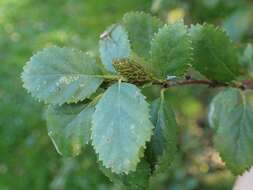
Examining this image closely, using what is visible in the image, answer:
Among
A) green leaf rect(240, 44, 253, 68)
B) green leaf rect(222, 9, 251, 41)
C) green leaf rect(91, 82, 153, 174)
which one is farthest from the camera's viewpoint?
green leaf rect(222, 9, 251, 41)

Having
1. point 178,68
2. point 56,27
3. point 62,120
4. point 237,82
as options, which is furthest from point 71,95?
point 56,27

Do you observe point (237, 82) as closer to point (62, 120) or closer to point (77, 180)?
point (62, 120)

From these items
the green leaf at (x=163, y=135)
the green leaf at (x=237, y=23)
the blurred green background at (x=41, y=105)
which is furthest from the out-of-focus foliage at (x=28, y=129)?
the green leaf at (x=163, y=135)

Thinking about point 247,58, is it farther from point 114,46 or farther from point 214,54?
point 114,46

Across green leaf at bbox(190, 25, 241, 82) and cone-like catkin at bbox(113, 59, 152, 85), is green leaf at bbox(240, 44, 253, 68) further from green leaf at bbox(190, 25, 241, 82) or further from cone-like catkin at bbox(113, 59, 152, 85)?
cone-like catkin at bbox(113, 59, 152, 85)

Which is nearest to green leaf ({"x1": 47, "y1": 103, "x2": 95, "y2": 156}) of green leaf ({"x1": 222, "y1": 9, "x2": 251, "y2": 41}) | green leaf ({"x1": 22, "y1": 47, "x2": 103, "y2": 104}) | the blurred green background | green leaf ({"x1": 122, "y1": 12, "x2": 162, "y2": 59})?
green leaf ({"x1": 22, "y1": 47, "x2": 103, "y2": 104})

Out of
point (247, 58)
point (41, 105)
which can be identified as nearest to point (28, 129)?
point (41, 105)
